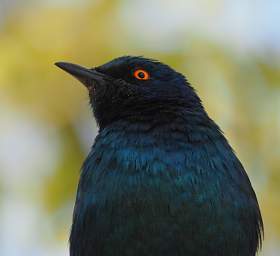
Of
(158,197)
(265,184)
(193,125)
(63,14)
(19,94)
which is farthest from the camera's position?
(63,14)

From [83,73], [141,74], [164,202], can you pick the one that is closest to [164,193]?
[164,202]

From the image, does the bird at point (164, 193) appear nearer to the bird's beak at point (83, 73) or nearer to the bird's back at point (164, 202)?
the bird's back at point (164, 202)

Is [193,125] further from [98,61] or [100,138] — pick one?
[98,61]

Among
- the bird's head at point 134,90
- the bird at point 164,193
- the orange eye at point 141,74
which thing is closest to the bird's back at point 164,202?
the bird at point 164,193

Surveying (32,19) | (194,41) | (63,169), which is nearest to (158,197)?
(63,169)

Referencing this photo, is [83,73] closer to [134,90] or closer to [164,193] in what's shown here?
[134,90]

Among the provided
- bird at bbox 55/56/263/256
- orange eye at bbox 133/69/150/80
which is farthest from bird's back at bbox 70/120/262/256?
orange eye at bbox 133/69/150/80

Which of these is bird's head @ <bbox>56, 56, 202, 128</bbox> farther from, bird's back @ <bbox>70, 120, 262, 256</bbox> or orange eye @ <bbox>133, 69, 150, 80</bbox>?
bird's back @ <bbox>70, 120, 262, 256</bbox>
